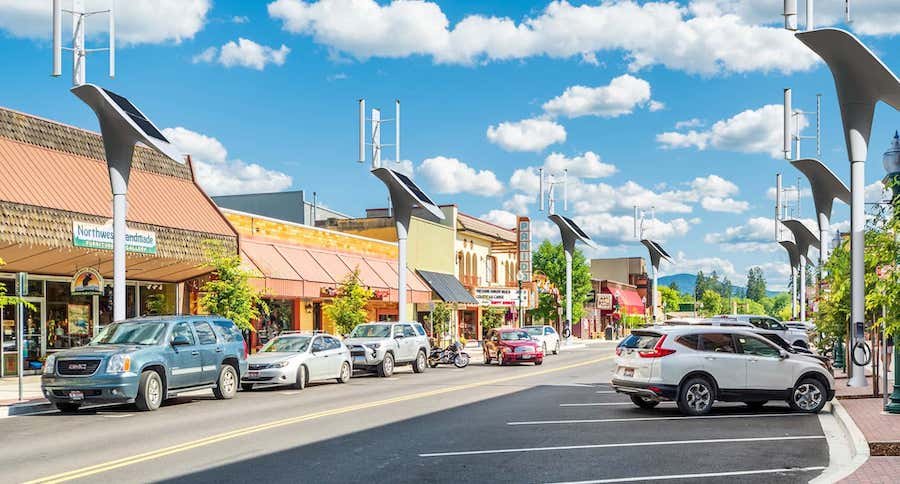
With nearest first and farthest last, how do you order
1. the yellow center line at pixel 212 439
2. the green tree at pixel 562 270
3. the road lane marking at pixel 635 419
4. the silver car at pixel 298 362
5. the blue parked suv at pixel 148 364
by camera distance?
1. the yellow center line at pixel 212 439
2. the road lane marking at pixel 635 419
3. the blue parked suv at pixel 148 364
4. the silver car at pixel 298 362
5. the green tree at pixel 562 270

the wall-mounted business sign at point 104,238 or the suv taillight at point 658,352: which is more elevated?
the wall-mounted business sign at point 104,238

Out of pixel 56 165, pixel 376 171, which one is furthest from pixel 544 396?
pixel 376 171

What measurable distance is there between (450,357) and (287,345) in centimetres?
1194

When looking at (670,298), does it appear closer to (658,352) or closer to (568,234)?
(568,234)

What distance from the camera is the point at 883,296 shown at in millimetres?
14000

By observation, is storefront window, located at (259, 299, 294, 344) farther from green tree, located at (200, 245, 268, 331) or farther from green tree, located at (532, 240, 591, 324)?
green tree, located at (532, 240, 591, 324)

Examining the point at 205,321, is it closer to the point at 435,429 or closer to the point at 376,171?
the point at 435,429

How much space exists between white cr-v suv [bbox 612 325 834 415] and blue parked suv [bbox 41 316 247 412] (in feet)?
30.3

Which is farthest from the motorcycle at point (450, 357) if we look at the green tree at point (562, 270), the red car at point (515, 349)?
the green tree at point (562, 270)

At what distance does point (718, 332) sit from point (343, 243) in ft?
102

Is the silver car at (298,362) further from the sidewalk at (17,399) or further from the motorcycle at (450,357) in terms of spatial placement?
the motorcycle at (450,357)

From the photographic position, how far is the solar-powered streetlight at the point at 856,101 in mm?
22422

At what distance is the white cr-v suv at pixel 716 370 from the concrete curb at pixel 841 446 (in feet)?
2.51

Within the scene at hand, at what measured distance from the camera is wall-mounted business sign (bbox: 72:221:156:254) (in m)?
27.9
